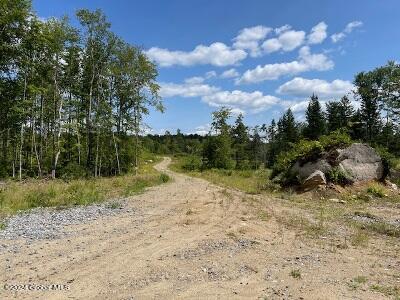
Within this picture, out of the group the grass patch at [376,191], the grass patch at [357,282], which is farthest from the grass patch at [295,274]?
the grass patch at [376,191]

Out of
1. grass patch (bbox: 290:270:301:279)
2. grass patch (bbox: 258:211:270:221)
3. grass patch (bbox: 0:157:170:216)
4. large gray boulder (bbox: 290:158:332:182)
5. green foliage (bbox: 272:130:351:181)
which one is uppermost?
green foliage (bbox: 272:130:351:181)

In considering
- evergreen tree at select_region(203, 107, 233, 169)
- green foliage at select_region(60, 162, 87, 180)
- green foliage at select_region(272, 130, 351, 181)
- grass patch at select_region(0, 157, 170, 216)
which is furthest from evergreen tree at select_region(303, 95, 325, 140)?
grass patch at select_region(0, 157, 170, 216)

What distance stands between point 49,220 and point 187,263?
257 inches

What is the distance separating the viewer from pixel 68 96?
39750 millimetres

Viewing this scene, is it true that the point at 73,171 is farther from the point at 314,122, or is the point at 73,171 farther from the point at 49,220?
the point at 314,122

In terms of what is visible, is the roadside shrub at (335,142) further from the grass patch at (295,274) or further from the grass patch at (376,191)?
the grass patch at (295,274)

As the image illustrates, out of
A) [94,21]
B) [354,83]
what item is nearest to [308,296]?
[94,21]

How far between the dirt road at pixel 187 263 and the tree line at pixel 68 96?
25059 millimetres

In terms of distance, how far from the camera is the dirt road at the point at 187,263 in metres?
6.14

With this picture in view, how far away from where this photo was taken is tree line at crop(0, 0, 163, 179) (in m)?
A: 32.4

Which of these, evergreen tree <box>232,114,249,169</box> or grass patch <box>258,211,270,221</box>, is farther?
evergreen tree <box>232,114,249,169</box>

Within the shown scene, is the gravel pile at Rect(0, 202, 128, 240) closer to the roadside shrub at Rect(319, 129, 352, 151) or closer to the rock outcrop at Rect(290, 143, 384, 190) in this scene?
the rock outcrop at Rect(290, 143, 384, 190)

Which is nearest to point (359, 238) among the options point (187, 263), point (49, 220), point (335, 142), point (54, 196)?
point (187, 263)

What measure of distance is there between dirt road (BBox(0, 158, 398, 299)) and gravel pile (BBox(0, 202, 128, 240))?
1.90 ft
